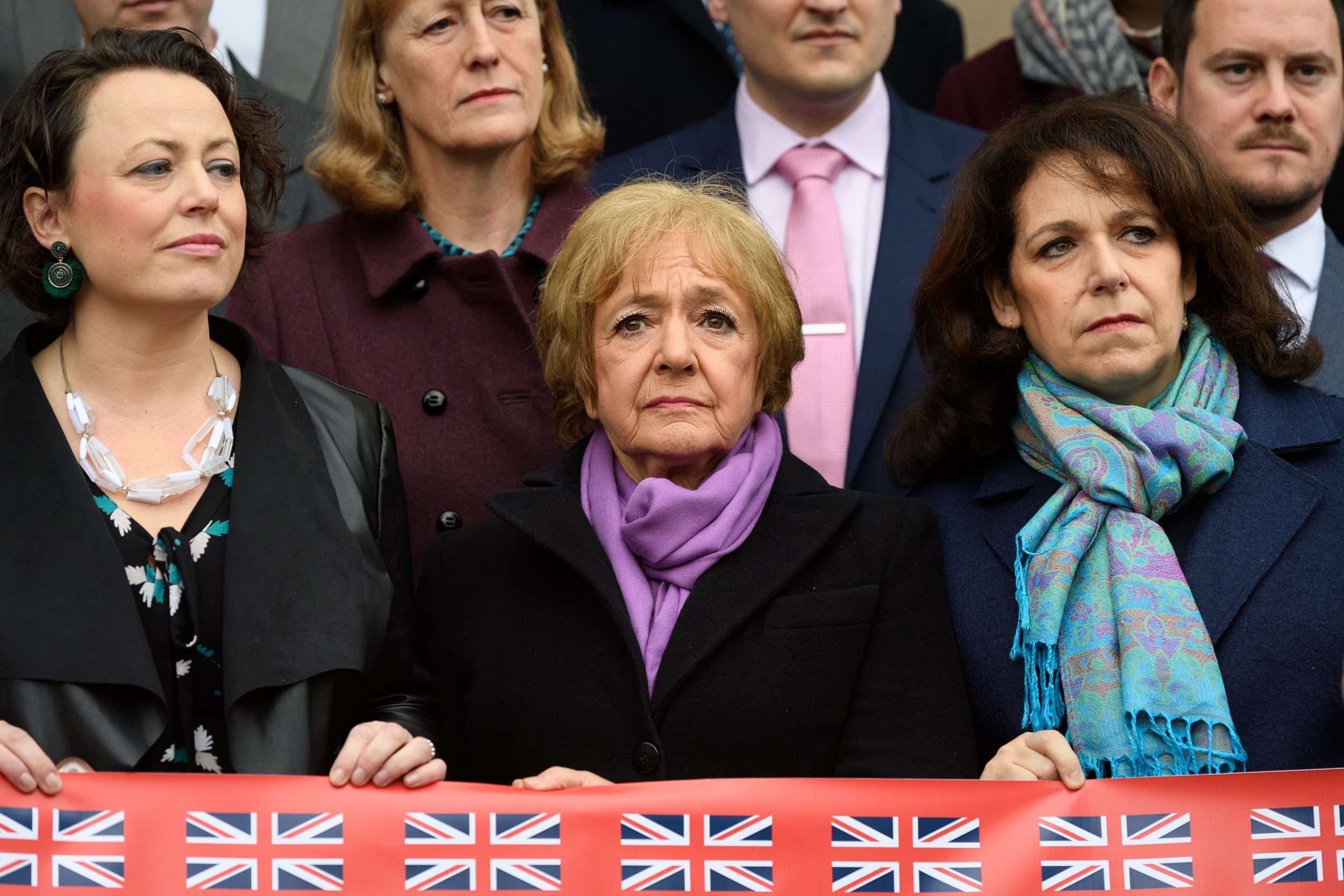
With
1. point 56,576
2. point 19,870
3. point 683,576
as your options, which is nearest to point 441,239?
point 683,576

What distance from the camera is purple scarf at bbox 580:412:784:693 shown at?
12.4 feet

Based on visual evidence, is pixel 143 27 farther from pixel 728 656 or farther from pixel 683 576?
pixel 728 656

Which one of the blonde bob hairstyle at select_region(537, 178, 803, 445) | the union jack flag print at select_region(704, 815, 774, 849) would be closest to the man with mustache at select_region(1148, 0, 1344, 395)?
the blonde bob hairstyle at select_region(537, 178, 803, 445)

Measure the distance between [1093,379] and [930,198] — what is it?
1352 mm

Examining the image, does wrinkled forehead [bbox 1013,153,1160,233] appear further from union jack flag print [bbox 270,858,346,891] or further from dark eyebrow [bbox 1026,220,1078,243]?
union jack flag print [bbox 270,858,346,891]

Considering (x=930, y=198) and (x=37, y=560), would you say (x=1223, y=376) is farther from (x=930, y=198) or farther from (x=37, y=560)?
(x=37, y=560)

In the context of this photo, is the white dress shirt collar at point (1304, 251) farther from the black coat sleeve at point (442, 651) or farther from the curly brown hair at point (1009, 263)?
the black coat sleeve at point (442, 651)

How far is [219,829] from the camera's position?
3311mm

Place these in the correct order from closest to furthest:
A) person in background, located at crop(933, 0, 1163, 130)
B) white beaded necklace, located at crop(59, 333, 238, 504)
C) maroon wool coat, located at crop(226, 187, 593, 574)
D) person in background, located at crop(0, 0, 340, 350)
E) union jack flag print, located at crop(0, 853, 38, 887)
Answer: union jack flag print, located at crop(0, 853, 38, 887)
white beaded necklace, located at crop(59, 333, 238, 504)
maroon wool coat, located at crop(226, 187, 593, 574)
person in background, located at crop(0, 0, 340, 350)
person in background, located at crop(933, 0, 1163, 130)

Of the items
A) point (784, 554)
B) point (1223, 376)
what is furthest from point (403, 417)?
point (1223, 376)

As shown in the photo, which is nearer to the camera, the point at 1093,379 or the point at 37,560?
the point at 37,560

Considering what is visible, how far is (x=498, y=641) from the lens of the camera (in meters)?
3.89

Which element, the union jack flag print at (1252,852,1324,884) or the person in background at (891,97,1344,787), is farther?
the person in background at (891,97,1344,787)

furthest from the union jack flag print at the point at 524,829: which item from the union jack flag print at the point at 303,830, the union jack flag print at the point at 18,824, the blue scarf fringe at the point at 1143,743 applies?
the blue scarf fringe at the point at 1143,743
